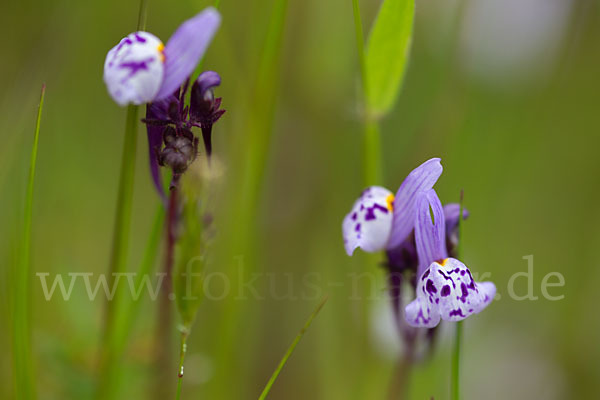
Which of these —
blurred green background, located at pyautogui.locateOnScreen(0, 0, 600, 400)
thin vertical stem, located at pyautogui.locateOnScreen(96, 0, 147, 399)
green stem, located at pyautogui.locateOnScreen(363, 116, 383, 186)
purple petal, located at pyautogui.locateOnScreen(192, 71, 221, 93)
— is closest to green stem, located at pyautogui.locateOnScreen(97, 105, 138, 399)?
thin vertical stem, located at pyautogui.locateOnScreen(96, 0, 147, 399)

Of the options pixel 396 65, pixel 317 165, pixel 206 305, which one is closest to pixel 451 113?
pixel 317 165

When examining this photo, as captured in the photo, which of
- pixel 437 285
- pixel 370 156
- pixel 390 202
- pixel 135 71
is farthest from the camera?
pixel 370 156

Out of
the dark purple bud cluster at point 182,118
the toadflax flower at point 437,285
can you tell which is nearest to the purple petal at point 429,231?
the toadflax flower at point 437,285

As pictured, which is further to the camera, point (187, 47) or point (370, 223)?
point (370, 223)

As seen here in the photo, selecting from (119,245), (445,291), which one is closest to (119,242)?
(119,245)

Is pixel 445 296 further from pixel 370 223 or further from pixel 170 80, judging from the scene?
pixel 170 80

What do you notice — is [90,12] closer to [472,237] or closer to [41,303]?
[41,303]

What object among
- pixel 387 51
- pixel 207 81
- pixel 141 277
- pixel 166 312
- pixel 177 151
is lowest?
pixel 166 312
